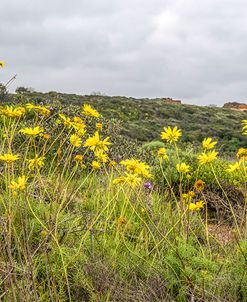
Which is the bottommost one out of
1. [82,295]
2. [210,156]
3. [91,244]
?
[82,295]

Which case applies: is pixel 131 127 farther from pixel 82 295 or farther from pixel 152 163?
pixel 82 295

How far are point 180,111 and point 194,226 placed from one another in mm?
27465

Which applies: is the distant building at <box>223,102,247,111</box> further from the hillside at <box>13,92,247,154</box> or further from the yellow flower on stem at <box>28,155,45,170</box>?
the yellow flower on stem at <box>28,155,45,170</box>

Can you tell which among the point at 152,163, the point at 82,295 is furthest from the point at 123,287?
the point at 152,163

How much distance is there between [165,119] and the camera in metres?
27.7

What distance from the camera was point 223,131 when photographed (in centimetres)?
2531

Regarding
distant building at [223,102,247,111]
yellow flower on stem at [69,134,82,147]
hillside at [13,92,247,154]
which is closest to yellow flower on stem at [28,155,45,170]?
yellow flower on stem at [69,134,82,147]

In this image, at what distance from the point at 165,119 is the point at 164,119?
0.13 meters

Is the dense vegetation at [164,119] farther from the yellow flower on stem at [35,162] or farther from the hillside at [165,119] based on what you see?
the yellow flower on stem at [35,162]

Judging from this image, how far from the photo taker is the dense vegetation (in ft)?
70.5

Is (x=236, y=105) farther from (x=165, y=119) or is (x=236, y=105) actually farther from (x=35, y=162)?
(x=35, y=162)

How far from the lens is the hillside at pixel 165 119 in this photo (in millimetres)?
21578

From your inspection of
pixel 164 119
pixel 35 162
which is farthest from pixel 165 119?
pixel 35 162

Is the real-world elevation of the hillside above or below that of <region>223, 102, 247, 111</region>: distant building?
below
